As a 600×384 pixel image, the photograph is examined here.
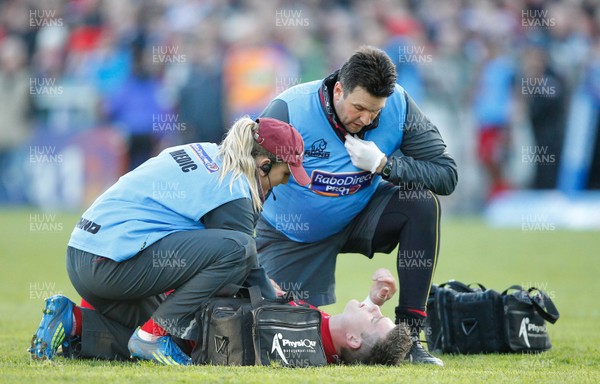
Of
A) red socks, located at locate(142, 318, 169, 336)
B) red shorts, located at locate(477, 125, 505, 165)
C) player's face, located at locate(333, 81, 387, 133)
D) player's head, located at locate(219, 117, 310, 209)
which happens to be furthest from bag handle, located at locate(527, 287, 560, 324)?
red shorts, located at locate(477, 125, 505, 165)

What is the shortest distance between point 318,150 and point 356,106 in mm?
551

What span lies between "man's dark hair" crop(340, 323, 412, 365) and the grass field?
0.37 ft

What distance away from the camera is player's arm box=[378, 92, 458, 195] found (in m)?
6.99

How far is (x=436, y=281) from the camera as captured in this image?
11398 millimetres

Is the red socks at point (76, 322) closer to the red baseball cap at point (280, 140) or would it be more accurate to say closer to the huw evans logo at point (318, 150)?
the red baseball cap at point (280, 140)

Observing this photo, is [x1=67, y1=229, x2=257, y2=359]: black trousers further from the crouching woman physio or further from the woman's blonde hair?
the woman's blonde hair

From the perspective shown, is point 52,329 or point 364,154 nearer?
point 52,329

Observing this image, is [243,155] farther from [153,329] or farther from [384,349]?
[384,349]

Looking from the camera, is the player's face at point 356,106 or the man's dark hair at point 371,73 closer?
the man's dark hair at point 371,73

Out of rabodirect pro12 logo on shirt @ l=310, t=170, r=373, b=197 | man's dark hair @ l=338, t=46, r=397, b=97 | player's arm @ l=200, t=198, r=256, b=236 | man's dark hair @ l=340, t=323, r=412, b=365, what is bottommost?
man's dark hair @ l=340, t=323, r=412, b=365

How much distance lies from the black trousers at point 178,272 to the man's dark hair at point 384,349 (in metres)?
0.83

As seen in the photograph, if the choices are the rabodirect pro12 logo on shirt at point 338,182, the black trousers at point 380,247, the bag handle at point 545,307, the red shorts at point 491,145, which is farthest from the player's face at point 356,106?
the red shorts at point 491,145

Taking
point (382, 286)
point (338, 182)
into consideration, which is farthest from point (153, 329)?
point (338, 182)

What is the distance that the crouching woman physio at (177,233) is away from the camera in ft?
19.8
